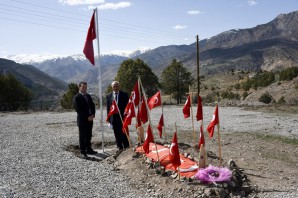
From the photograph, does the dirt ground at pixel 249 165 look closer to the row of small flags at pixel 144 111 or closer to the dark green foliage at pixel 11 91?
the row of small flags at pixel 144 111

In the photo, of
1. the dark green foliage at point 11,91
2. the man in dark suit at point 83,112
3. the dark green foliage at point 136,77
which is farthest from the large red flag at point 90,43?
the dark green foliage at point 11,91

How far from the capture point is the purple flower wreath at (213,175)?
7.58 metres

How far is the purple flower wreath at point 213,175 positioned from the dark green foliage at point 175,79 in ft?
152

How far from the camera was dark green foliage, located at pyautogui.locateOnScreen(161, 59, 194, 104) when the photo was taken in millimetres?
54250

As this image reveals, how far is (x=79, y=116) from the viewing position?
36.6 feet

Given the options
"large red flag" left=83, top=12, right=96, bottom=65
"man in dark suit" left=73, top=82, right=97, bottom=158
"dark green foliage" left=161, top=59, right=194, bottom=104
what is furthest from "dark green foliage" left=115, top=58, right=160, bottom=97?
"man in dark suit" left=73, top=82, right=97, bottom=158

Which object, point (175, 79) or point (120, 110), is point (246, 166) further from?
point (175, 79)

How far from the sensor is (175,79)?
54656mm

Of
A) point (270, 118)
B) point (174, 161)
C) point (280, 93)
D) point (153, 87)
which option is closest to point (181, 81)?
point (153, 87)

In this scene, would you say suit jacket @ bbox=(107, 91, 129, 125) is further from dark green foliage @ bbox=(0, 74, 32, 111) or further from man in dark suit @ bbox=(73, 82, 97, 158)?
dark green foliage @ bbox=(0, 74, 32, 111)

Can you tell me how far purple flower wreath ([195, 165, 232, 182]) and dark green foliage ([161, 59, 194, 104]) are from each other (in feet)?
152

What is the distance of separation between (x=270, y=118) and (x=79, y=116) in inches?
568

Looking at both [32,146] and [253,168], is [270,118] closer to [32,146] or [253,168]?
[253,168]

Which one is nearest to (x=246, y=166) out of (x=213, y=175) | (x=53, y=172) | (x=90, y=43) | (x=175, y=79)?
(x=213, y=175)
